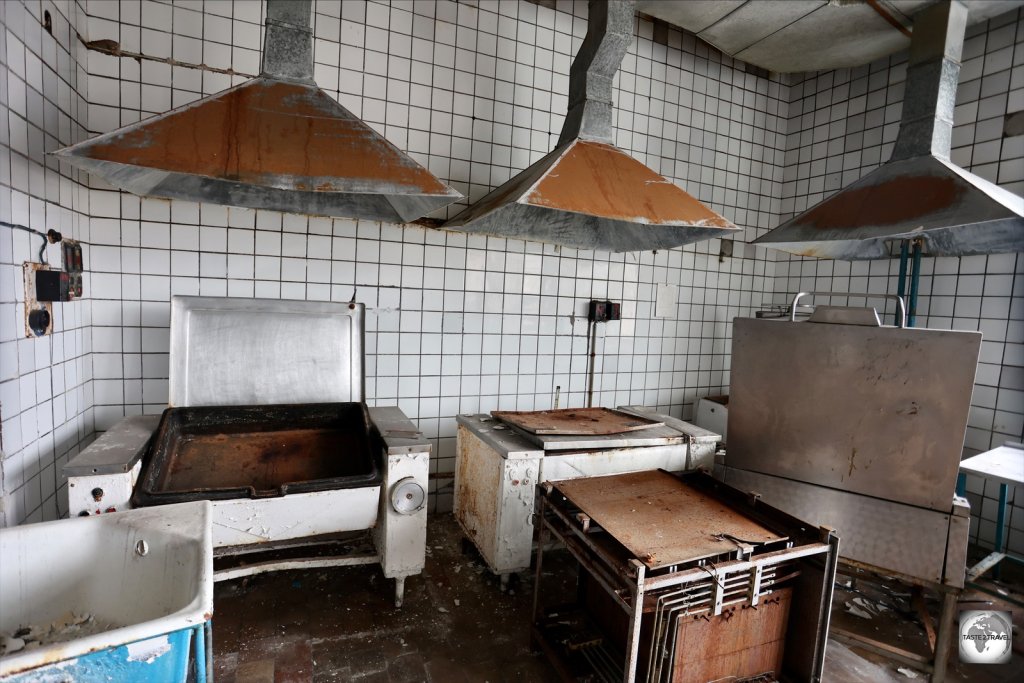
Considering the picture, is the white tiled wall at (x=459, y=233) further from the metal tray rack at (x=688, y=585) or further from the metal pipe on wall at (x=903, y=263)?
the metal tray rack at (x=688, y=585)

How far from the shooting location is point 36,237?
1771 mm

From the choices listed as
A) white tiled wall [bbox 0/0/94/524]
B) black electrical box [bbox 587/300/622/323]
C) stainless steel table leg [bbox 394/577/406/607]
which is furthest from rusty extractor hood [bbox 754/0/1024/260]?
white tiled wall [bbox 0/0/94/524]

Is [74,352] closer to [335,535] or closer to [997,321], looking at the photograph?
[335,535]

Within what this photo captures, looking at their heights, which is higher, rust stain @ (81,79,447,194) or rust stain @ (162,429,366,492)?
rust stain @ (81,79,447,194)

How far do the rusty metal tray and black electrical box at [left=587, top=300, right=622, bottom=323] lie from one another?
5.44ft

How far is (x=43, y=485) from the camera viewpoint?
1.82 metres

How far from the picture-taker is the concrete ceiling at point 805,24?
266cm

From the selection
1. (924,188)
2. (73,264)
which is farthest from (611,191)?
(73,264)

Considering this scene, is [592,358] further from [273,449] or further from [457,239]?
[273,449]

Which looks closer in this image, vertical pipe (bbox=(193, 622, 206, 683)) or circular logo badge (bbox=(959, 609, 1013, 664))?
vertical pipe (bbox=(193, 622, 206, 683))

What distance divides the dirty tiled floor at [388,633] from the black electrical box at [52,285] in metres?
1.39

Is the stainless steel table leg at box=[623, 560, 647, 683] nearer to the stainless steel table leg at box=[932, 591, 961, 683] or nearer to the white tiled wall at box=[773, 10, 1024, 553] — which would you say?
the stainless steel table leg at box=[932, 591, 961, 683]

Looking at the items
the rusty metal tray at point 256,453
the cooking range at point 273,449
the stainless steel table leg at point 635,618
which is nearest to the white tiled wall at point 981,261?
the stainless steel table leg at point 635,618

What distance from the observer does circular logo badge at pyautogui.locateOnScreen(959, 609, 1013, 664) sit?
2.04 m
